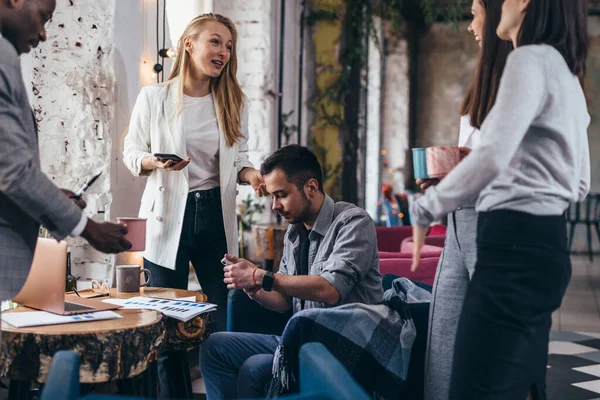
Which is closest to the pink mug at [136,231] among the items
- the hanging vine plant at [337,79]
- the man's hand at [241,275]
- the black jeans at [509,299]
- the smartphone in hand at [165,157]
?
the man's hand at [241,275]

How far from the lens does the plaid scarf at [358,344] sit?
79.4 inches

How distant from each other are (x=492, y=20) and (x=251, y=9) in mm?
4295

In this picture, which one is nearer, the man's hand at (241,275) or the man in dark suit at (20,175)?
the man in dark suit at (20,175)

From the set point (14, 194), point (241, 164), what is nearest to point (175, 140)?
point (241, 164)

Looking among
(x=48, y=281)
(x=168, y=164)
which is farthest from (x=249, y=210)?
(x=48, y=281)

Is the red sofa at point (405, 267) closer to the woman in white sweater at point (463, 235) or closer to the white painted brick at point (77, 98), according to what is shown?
the white painted brick at point (77, 98)

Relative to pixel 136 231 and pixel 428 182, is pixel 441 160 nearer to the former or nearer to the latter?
pixel 428 182

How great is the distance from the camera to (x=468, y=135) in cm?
187

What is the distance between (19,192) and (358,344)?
3.30ft

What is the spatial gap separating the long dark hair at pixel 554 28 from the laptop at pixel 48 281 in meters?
1.32

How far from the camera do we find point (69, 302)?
2324mm

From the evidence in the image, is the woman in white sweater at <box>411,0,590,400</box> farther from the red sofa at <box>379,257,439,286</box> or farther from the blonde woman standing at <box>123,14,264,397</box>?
the red sofa at <box>379,257,439,286</box>

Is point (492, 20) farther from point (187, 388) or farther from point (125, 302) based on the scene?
point (187, 388)

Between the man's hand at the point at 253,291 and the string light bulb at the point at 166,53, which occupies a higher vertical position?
the string light bulb at the point at 166,53
